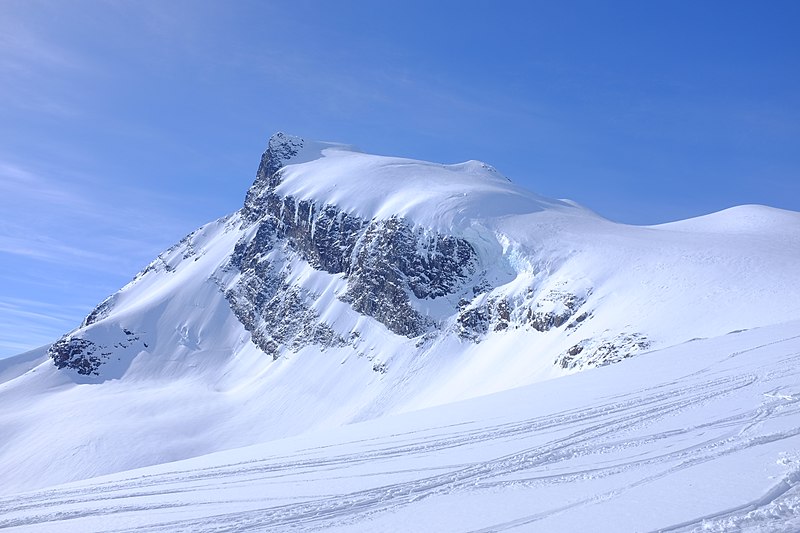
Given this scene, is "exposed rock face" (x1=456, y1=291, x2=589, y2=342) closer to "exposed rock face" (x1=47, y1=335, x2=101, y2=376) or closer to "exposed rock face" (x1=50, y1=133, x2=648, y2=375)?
"exposed rock face" (x1=50, y1=133, x2=648, y2=375)

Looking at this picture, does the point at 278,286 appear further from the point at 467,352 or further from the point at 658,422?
the point at 658,422

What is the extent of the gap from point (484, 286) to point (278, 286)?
3494cm

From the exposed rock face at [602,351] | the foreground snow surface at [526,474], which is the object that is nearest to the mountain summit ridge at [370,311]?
the exposed rock face at [602,351]

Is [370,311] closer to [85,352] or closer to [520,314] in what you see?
[520,314]

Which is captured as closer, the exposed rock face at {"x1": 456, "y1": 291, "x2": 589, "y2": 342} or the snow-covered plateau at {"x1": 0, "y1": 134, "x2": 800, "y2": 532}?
the snow-covered plateau at {"x1": 0, "y1": 134, "x2": 800, "y2": 532}

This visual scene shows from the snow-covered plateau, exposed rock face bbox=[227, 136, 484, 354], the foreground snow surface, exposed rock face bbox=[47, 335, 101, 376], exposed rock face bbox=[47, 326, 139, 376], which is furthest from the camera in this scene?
exposed rock face bbox=[47, 326, 139, 376]

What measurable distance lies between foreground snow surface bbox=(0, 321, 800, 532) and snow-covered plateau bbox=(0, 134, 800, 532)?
0.21 ft

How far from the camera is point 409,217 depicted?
248 feet

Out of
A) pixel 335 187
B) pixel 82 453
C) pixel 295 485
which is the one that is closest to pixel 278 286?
pixel 335 187

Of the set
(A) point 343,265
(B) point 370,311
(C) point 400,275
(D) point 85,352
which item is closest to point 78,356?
(D) point 85,352

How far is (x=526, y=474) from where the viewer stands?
10266mm

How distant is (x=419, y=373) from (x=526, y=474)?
169 ft

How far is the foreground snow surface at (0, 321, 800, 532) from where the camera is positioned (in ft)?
26.2

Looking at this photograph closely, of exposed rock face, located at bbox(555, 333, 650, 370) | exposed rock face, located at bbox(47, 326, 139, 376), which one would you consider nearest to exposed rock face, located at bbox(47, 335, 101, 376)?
exposed rock face, located at bbox(47, 326, 139, 376)
